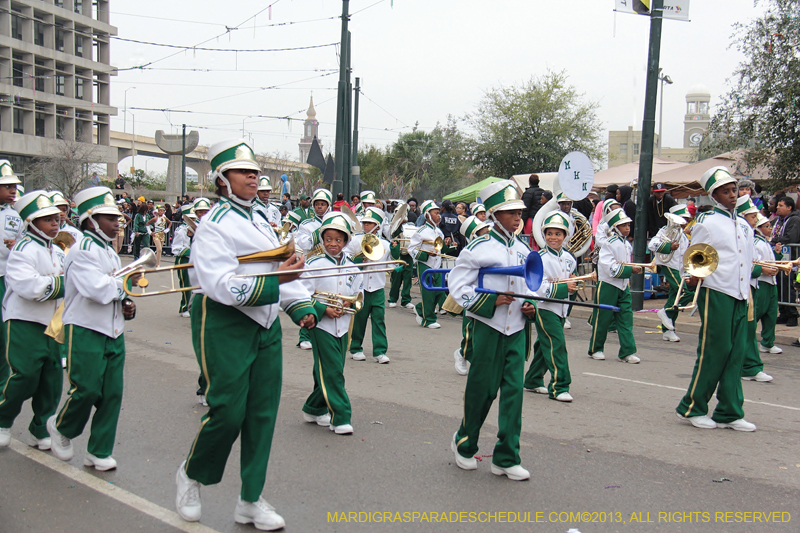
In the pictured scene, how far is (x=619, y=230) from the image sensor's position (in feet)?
32.2

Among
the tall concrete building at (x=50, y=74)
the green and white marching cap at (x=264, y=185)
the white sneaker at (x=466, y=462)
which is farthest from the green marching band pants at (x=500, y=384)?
the tall concrete building at (x=50, y=74)

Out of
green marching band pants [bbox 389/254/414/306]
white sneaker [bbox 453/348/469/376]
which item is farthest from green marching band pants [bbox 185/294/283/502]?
green marching band pants [bbox 389/254/414/306]

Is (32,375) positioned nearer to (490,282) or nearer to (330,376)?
(330,376)

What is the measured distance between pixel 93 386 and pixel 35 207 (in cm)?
196

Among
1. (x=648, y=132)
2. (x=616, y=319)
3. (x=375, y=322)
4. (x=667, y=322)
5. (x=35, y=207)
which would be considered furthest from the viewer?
(x=648, y=132)

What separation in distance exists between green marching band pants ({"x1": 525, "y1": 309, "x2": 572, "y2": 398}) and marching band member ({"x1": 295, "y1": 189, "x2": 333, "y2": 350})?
10.5 feet

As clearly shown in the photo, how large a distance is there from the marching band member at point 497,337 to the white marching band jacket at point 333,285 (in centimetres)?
137

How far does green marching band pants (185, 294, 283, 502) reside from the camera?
4059 mm

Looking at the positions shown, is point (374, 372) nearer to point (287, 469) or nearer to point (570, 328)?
point (287, 469)

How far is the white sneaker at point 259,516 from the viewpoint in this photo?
4.19m

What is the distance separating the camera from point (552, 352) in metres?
7.64

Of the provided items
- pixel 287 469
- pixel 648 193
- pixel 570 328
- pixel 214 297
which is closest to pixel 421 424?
pixel 287 469

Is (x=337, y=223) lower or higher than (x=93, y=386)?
higher

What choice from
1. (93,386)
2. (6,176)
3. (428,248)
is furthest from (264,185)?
(93,386)
